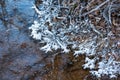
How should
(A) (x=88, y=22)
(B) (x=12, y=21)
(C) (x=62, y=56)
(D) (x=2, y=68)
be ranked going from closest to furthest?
(D) (x=2, y=68) → (C) (x=62, y=56) → (A) (x=88, y=22) → (B) (x=12, y=21)

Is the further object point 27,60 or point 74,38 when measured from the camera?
point 74,38

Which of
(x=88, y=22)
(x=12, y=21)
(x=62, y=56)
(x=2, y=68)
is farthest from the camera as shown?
(x=12, y=21)

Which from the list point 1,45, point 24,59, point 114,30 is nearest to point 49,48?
point 24,59

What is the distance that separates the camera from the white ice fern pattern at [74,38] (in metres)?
3.39

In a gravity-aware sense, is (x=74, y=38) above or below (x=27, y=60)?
above

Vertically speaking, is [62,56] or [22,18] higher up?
[22,18]

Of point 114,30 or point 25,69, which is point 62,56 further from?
point 114,30

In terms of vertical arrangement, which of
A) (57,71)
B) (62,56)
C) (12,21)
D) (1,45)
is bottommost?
(57,71)

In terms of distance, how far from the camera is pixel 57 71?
3.38 m

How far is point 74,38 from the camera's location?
380cm

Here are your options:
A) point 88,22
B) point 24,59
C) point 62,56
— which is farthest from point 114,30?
point 24,59

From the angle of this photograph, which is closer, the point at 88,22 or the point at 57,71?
the point at 57,71

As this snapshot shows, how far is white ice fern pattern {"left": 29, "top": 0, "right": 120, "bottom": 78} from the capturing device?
3.39 meters

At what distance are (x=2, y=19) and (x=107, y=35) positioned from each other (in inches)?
61.7
